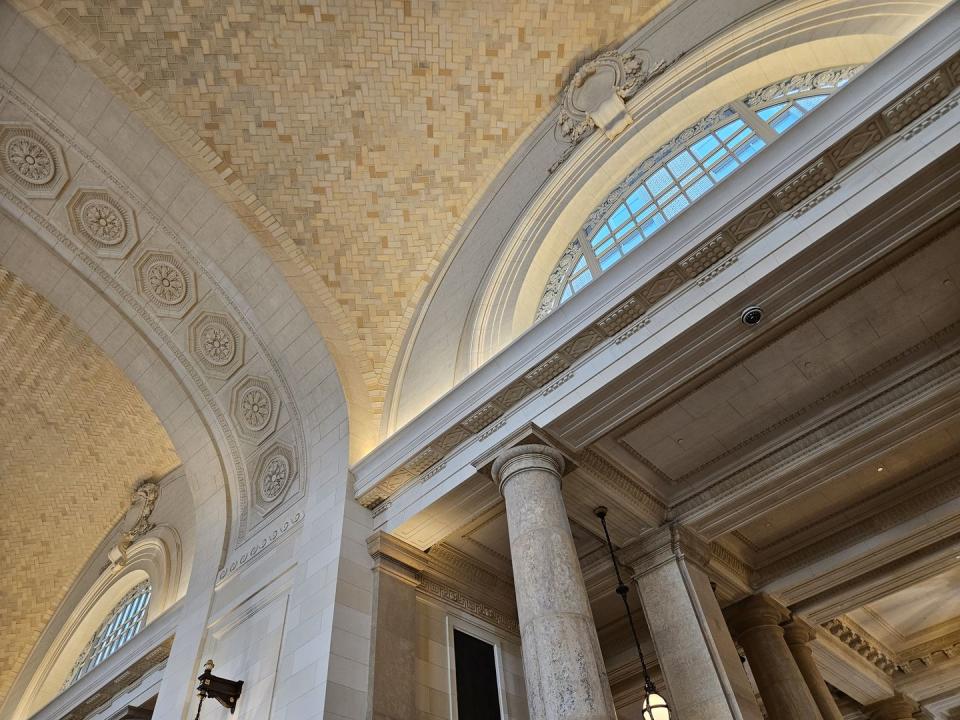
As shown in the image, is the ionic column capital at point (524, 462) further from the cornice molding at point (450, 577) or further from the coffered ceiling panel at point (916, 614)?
the coffered ceiling panel at point (916, 614)

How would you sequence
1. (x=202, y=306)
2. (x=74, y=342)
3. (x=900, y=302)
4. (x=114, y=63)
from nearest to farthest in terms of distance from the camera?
(x=900, y=302)
(x=114, y=63)
(x=202, y=306)
(x=74, y=342)

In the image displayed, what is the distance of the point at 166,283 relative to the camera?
9.92 m

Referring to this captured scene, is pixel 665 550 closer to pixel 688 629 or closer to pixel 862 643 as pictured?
pixel 688 629

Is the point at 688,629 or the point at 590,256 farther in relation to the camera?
the point at 590,256

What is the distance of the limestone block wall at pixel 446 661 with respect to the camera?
7.09 m

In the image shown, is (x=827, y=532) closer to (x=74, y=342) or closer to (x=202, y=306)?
(x=202, y=306)

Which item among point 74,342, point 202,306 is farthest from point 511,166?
point 74,342

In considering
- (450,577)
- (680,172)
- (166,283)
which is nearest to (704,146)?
(680,172)

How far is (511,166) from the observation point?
9.93m

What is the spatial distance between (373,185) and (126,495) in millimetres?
→ 8803

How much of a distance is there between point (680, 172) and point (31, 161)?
829 centimetres

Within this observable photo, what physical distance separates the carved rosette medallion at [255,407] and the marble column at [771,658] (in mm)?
6627

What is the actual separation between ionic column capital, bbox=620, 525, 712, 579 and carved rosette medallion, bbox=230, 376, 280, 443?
5213mm

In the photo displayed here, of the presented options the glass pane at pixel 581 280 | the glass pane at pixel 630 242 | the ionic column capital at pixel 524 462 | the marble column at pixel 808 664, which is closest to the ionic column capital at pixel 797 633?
the marble column at pixel 808 664
